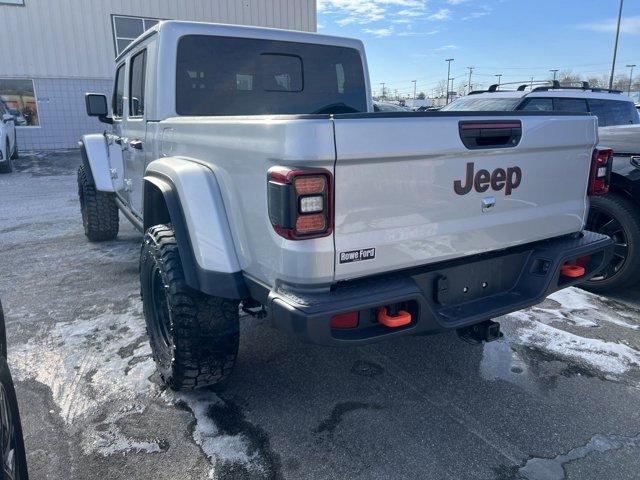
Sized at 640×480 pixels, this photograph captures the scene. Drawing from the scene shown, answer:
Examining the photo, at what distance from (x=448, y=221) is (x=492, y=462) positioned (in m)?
1.16

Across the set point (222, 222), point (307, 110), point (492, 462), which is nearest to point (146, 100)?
point (307, 110)

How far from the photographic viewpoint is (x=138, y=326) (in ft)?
12.1

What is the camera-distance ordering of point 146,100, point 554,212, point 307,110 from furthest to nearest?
point 307,110 < point 146,100 < point 554,212

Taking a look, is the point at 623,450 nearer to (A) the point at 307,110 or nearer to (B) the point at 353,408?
(B) the point at 353,408

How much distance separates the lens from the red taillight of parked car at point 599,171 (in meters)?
2.88

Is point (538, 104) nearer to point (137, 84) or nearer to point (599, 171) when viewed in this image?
point (599, 171)

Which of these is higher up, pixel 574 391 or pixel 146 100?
pixel 146 100

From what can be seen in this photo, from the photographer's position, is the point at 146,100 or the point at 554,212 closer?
the point at 554,212

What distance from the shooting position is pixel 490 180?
2.39m

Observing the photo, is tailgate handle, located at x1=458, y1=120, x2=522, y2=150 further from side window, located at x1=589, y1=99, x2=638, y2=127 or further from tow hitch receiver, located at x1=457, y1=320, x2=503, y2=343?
side window, located at x1=589, y1=99, x2=638, y2=127

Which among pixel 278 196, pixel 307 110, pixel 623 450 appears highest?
pixel 307 110

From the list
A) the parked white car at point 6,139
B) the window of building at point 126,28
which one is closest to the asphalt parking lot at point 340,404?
the parked white car at point 6,139

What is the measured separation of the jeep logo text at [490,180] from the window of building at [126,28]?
16247 millimetres

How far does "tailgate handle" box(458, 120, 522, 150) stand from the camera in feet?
7.29
